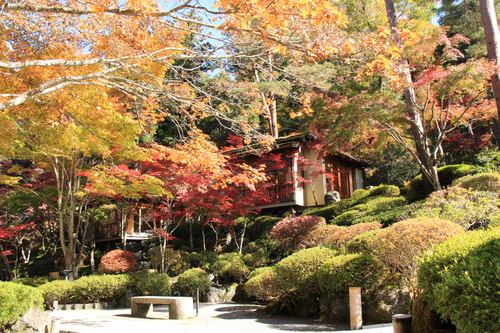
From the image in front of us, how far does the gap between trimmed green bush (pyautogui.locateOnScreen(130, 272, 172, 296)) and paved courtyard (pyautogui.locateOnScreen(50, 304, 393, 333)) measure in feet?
7.63

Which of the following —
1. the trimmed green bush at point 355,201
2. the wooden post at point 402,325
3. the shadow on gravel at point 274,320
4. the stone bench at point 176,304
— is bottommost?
the shadow on gravel at point 274,320

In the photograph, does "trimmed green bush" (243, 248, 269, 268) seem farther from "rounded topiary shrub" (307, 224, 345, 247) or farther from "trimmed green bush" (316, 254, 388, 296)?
"trimmed green bush" (316, 254, 388, 296)

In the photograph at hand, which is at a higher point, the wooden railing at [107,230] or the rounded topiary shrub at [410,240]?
the wooden railing at [107,230]

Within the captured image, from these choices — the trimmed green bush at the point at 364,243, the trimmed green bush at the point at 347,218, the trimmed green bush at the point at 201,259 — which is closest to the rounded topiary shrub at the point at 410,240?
the trimmed green bush at the point at 364,243

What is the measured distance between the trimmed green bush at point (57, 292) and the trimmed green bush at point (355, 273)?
8616 mm

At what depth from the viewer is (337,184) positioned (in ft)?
70.5

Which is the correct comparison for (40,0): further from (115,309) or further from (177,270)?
(177,270)

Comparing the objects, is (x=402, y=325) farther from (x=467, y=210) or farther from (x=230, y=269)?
(x=230, y=269)

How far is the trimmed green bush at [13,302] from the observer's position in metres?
6.83

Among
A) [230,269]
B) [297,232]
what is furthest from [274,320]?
[230,269]

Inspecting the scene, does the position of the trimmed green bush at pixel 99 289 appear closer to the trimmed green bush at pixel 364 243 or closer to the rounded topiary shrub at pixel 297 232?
the rounded topiary shrub at pixel 297 232

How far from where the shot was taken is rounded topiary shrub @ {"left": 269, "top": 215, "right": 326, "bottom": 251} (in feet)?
37.6

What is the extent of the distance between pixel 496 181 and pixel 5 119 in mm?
12365

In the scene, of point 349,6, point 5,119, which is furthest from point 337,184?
point 5,119
